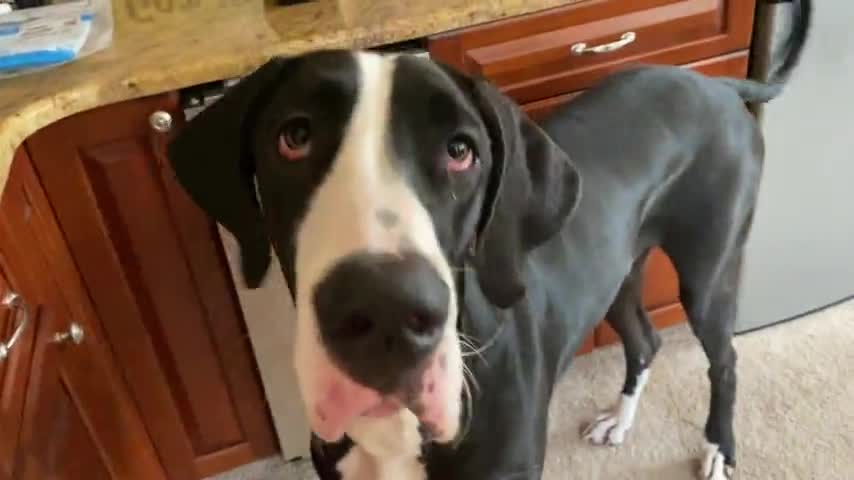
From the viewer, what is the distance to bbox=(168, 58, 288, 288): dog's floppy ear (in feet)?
3.95

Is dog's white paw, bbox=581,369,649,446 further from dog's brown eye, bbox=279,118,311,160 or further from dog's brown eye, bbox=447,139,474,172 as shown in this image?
dog's brown eye, bbox=279,118,311,160

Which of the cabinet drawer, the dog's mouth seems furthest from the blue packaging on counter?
the dog's mouth

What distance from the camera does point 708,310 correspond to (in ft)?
6.15

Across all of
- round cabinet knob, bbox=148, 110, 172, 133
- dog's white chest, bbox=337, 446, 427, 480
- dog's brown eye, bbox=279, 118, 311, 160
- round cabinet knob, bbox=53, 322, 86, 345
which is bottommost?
dog's white chest, bbox=337, 446, 427, 480

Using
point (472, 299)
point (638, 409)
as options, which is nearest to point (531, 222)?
point (472, 299)

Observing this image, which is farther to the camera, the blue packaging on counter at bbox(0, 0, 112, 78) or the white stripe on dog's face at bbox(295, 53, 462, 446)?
the blue packaging on counter at bbox(0, 0, 112, 78)

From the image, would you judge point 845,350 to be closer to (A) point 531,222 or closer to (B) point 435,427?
(A) point 531,222

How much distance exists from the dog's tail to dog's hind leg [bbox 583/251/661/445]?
425mm

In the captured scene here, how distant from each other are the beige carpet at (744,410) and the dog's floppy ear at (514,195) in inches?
34.5

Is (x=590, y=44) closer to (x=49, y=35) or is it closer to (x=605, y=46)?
(x=605, y=46)

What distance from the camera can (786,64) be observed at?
6.05ft

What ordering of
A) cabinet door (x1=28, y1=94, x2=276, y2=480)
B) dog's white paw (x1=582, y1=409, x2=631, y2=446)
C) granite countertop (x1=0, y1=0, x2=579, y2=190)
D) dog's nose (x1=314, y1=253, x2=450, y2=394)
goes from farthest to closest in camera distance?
dog's white paw (x1=582, y1=409, x2=631, y2=446) → cabinet door (x1=28, y1=94, x2=276, y2=480) → granite countertop (x1=0, y1=0, x2=579, y2=190) → dog's nose (x1=314, y1=253, x2=450, y2=394)

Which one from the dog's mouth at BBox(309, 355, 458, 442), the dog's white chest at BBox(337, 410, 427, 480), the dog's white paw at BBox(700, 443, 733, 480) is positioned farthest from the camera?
the dog's white paw at BBox(700, 443, 733, 480)

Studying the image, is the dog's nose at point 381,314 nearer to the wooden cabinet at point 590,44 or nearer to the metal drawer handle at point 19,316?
the metal drawer handle at point 19,316
